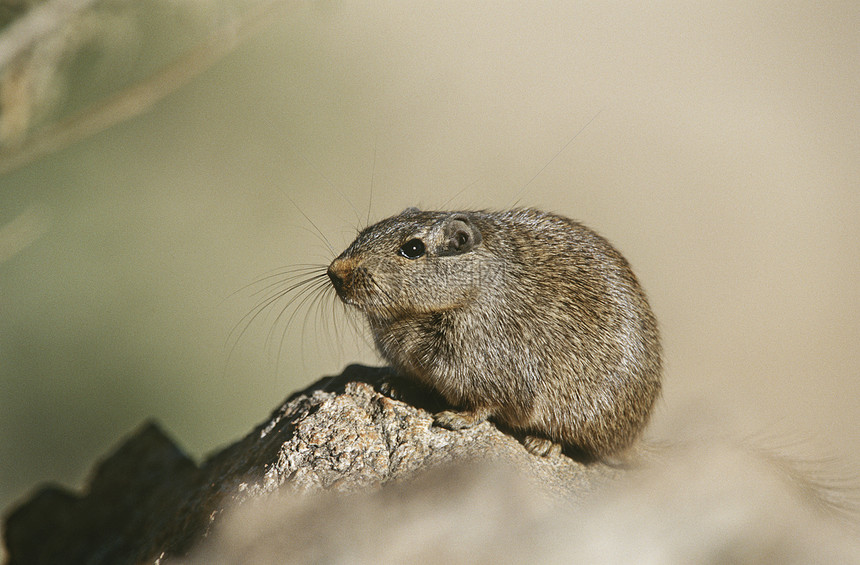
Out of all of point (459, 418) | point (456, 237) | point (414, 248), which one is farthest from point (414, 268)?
point (459, 418)

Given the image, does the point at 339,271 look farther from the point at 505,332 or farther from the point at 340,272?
the point at 505,332

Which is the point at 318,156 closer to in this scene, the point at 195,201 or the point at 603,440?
the point at 195,201

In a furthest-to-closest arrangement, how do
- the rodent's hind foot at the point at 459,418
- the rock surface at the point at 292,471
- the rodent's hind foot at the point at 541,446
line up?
the rodent's hind foot at the point at 541,446 → the rodent's hind foot at the point at 459,418 → the rock surface at the point at 292,471

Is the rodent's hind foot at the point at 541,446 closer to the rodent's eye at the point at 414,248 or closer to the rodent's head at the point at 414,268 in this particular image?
the rodent's head at the point at 414,268

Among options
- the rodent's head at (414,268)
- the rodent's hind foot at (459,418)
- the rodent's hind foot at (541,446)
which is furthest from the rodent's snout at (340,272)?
the rodent's hind foot at (541,446)

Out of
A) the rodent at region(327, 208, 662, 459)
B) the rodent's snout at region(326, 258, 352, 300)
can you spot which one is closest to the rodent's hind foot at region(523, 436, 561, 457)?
the rodent at region(327, 208, 662, 459)

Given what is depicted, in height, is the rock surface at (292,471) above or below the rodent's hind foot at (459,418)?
above

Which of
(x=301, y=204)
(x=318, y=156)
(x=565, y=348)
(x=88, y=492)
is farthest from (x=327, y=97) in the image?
(x=565, y=348)

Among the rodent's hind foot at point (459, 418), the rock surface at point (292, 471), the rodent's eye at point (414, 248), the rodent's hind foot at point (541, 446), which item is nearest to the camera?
the rock surface at point (292, 471)
